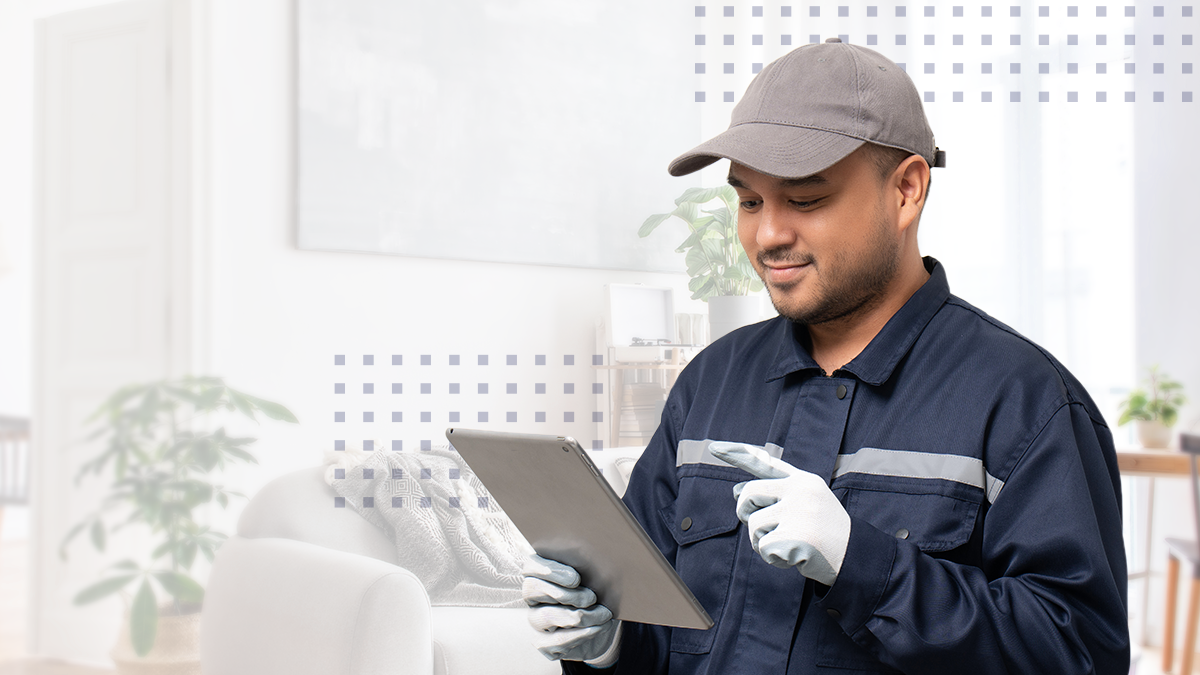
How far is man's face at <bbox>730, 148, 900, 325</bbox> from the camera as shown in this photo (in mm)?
913

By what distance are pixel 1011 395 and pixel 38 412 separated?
1898mm

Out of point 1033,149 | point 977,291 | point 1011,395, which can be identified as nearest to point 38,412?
point 1011,395

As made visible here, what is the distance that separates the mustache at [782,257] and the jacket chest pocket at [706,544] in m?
0.23

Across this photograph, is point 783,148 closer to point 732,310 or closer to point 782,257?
point 782,257

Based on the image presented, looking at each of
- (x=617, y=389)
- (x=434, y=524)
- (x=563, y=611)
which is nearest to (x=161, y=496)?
(x=434, y=524)

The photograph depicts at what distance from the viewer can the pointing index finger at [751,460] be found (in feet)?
2.57

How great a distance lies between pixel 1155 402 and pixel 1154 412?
0.10 feet

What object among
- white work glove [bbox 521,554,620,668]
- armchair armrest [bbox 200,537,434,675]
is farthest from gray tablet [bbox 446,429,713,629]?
armchair armrest [bbox 200,537,434,675]

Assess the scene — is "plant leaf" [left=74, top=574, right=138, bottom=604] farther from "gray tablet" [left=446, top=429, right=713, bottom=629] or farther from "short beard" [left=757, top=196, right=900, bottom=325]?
"short beard" [left=757, top=196, right=900, bottom=325]

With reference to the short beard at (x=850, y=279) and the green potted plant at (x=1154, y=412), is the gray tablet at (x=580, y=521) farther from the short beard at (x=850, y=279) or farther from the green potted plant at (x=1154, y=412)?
the green potted plant at (x=1154, y=412)

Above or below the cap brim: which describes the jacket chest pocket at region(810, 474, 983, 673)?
below

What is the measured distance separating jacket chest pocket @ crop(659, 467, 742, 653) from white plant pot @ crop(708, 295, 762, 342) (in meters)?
1.46

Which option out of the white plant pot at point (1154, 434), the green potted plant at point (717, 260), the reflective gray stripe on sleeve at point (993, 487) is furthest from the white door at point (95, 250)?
the white plant pot at point (1154, 434)

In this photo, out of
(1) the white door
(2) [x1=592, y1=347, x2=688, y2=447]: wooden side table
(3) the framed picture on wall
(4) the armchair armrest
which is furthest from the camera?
(2) [x1=592, y1=347, x2=688, y2=447]: wooden side table
